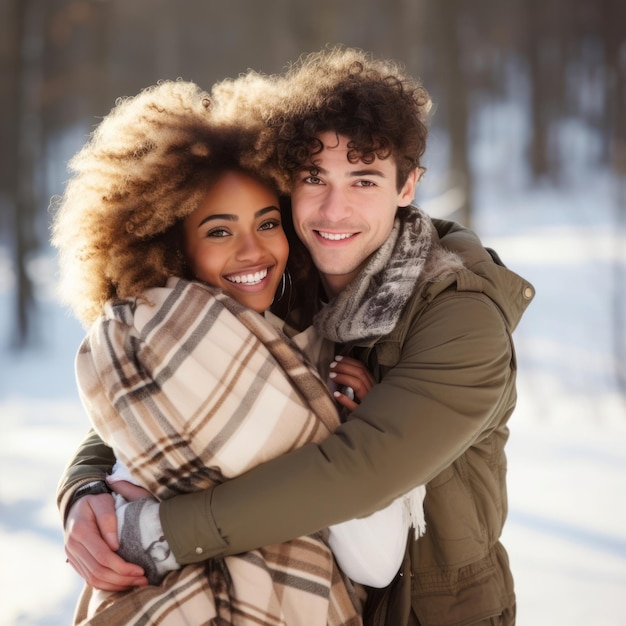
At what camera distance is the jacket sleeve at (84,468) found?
214cm

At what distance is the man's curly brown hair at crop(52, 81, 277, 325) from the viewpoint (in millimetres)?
2133

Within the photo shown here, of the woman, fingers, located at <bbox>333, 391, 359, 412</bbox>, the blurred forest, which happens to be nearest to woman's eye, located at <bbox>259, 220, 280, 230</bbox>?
A: the woman

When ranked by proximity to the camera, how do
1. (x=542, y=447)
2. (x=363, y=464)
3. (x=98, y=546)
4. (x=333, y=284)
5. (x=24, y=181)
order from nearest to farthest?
(x=363, y=464) → (x=98, y=546) → (x=333, y=284) → (x=542, y=447) → (x=24, y=181)

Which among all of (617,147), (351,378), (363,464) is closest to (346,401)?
(351,378)

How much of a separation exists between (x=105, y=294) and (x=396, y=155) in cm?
94

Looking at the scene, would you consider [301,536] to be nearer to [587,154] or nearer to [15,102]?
[15,102]

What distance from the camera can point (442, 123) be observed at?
792 inches

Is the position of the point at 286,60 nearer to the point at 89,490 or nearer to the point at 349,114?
the point at 349,114

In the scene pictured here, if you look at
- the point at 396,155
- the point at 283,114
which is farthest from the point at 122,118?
the point at 396,155

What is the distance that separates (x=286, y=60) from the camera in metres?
18.9

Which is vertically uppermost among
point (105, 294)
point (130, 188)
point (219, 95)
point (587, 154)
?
point (587, 154)

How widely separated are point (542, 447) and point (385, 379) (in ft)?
12.8

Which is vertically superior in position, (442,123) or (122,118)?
(442,123)

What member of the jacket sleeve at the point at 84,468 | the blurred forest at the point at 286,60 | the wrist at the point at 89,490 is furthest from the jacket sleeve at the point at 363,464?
the blurred forest at the point at 286,60
